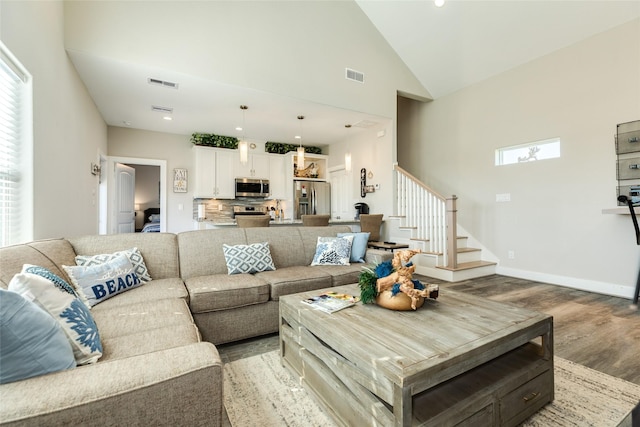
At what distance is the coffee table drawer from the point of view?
4.21ft

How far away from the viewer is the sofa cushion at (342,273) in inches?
108

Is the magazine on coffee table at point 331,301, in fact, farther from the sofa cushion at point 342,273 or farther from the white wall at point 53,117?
the white wall at point 53,117

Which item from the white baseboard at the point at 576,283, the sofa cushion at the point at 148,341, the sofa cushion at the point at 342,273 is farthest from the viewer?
the white baseboard at the point at 576,283

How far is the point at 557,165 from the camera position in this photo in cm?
404

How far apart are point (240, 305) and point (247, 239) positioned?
840 millimetres

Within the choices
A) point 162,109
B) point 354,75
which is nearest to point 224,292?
point 162,109

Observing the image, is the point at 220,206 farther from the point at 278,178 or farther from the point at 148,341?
the point at 148,341

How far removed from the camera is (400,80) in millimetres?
5453

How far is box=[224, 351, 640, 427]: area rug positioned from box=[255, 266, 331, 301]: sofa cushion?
626 millimetres

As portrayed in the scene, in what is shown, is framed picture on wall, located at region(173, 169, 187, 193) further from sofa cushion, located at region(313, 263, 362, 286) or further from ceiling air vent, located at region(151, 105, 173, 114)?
sofa cushion, located at region(313, 263, 362, 286)

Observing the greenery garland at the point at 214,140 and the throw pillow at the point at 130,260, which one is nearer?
the throw pillow at the point at 130,260

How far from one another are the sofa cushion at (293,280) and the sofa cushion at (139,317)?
743 mm

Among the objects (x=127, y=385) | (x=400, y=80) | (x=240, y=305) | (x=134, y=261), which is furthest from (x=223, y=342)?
(x=400, y=80)

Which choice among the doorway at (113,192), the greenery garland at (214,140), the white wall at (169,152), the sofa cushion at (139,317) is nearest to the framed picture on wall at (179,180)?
the white wall at (169,152)
